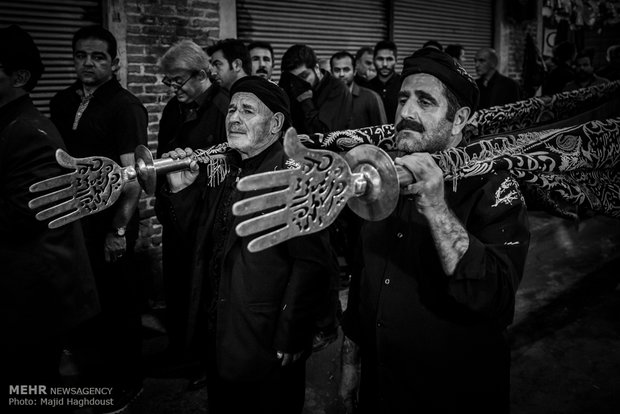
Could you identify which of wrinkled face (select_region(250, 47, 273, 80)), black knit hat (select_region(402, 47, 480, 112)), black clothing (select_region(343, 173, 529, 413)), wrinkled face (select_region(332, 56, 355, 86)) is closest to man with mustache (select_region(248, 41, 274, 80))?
wrinkled face (select_region(250, 47, 273, 80))

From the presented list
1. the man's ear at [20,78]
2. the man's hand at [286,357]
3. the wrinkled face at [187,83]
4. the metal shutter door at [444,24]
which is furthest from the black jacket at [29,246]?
the metal shutter door at [444,24]

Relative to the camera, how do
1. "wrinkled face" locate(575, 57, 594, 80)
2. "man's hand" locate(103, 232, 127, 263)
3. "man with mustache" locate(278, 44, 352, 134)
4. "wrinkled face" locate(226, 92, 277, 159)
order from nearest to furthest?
"wrinkled face" locate(226, 92, 277, 159), "man's hand" locate(103, 232, 127, 263), "man with mustache" locate(278, 44, 352, 134), "wrinkled face" locate(575, 57, 594, 80)

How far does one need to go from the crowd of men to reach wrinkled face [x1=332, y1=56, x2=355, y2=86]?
7.57 ft

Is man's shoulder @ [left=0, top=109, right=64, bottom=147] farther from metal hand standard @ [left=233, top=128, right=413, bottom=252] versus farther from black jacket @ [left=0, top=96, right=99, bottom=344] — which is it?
metal hand standard @ [left=233, top=128, right=413, bottom=252]

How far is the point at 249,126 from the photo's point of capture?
98.1 inches

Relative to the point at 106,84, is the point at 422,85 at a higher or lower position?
lower

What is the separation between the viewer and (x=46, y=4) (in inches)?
170

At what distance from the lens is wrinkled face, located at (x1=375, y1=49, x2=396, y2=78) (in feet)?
21.0

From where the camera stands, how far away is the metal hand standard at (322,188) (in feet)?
3.70

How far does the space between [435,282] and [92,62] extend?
9.70 feet

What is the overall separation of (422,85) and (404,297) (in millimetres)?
712

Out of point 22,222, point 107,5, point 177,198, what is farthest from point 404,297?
point 107,5

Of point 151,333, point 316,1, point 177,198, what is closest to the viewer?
point 177,198

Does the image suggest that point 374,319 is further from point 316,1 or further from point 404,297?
point 316,1
